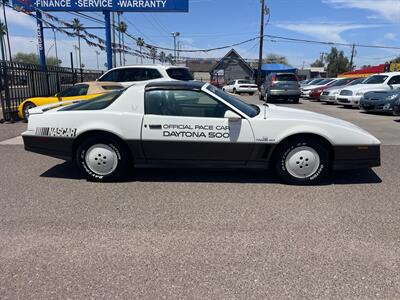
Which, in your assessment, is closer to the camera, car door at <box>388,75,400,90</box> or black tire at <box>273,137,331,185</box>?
black tire at <box>273,137,331,185</box>

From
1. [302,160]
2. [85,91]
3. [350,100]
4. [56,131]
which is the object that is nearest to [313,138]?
[302,160]

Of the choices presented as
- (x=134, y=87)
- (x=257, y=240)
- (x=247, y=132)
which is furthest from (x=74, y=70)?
(x=257, y=240)

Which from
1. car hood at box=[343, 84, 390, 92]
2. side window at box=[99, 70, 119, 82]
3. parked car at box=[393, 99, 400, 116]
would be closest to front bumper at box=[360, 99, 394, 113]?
parked car at box=[393, 99, 400, 116]

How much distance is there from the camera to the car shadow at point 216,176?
4879mm

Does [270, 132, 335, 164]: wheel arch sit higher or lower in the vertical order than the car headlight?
lower

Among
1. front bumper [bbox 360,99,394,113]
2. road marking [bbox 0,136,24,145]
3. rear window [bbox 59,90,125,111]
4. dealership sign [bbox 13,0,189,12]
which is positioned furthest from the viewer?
dealership sign [bbox 13,0,189,12]

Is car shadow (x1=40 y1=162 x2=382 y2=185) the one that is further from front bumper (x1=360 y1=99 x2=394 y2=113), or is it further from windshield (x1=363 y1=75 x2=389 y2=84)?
windshield (x1=363 y1=75 x2=389 y2=84)

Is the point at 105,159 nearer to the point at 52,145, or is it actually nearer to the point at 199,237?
the point at 52,145

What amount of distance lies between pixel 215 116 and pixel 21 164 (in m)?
3.55

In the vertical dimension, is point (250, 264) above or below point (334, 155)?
below

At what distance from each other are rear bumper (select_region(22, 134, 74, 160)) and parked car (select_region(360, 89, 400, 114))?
11203 millimetres

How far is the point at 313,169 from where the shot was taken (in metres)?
4.58

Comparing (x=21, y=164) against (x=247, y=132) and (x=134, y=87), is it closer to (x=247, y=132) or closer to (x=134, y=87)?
(x=134, y=87)

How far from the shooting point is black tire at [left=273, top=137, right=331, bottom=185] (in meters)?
4.54
